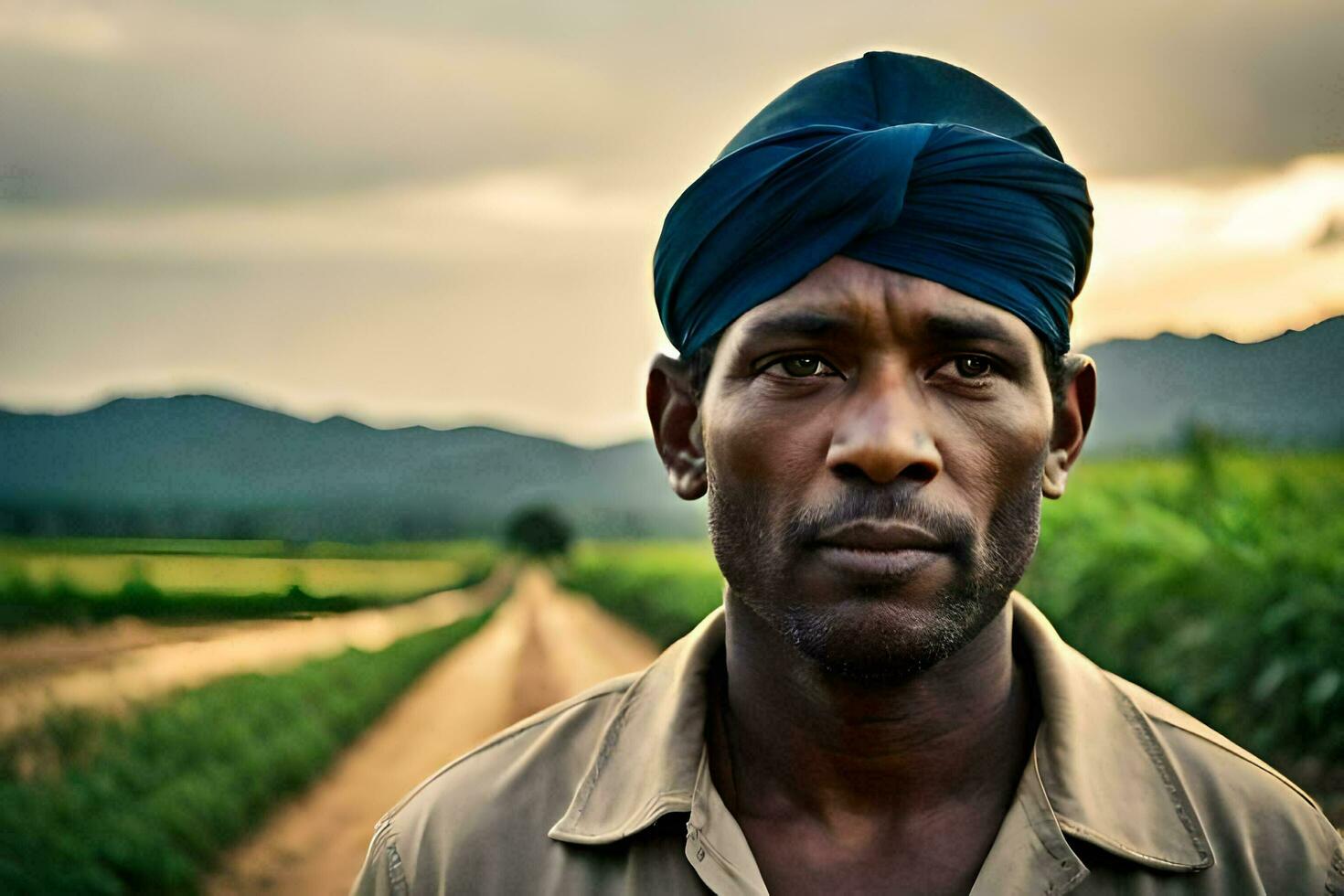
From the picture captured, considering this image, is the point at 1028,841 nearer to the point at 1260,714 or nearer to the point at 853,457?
the point at 853,457

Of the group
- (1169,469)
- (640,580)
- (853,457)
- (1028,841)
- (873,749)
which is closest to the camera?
(853,457)

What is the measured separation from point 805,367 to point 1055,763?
865 mm

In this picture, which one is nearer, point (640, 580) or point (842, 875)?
point (842, 875)

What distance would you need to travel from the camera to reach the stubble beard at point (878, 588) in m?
2.24

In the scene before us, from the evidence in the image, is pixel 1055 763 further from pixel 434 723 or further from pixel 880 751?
pixel 434 723

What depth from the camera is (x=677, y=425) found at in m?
2.72

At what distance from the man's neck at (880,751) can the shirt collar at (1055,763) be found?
0.36 feet

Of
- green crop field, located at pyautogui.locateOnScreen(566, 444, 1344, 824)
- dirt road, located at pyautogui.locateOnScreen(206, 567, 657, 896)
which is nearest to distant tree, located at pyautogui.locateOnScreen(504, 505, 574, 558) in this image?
dirt road, located at pyautogui.locateOnScreen(206, 567, 657, 896)

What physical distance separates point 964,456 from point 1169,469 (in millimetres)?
6911

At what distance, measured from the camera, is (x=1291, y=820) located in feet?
7.79

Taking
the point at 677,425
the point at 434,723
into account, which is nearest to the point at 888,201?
the point at 677,425

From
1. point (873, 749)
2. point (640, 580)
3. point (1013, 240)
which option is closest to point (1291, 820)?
point (873, 749)

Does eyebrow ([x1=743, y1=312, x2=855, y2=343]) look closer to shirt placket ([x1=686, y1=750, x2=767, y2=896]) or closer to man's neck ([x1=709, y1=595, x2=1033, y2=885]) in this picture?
man's neck ([x1=709, y1=595, x2=1033, y2=885])

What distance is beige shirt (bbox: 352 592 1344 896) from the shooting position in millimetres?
2340
